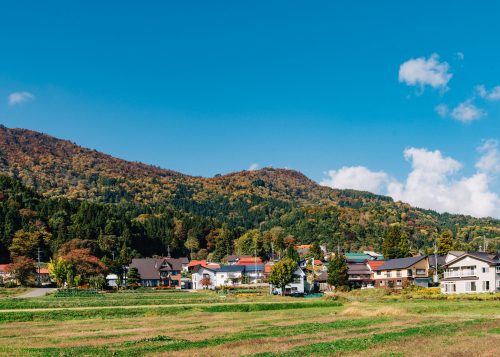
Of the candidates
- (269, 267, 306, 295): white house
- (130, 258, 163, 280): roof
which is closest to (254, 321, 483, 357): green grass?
(269, 267, 306, 295): white house

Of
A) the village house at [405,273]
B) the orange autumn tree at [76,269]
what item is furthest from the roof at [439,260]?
the orange autumn tree at [76,269]

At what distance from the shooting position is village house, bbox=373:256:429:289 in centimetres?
8500

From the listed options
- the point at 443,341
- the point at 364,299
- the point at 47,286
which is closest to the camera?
the point at 443,341

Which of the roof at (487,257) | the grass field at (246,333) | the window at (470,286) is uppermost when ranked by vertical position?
the roof at (487,257)

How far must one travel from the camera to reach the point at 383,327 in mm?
32250

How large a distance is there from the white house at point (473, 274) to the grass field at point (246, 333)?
22995 mm

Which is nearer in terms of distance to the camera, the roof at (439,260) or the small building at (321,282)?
the small building at (321,282)

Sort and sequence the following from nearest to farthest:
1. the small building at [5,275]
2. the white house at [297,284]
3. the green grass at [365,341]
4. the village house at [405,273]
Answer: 1. the green grass at [365,341]
2. the village house at [405,273]
3. the white house at [297,284]
4. the small building at [5,275]

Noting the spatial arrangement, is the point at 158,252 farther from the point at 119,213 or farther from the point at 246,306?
the point at 246,306

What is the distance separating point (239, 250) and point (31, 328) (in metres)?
115

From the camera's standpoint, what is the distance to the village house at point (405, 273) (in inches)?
3346

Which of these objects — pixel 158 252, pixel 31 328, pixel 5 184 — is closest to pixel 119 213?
pixel 158 252

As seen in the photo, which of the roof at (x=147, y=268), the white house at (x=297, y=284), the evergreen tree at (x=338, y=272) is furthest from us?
the roof at (x=147, y=268)

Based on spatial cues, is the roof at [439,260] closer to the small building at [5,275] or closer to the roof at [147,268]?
the roof at [147,268]
